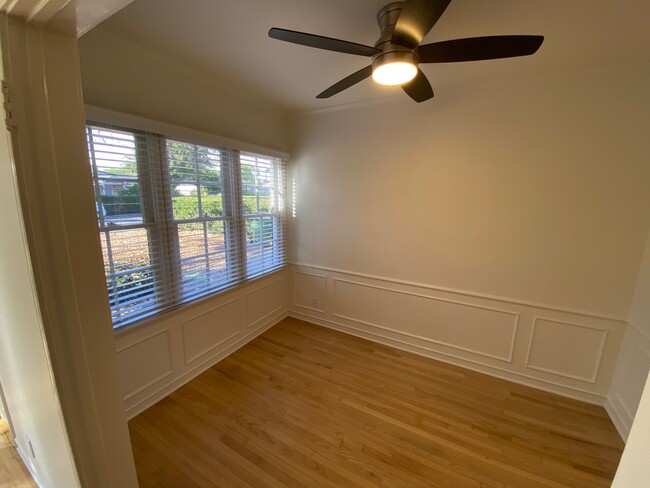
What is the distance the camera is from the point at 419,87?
1655 mm

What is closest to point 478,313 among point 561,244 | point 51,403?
point 561,244

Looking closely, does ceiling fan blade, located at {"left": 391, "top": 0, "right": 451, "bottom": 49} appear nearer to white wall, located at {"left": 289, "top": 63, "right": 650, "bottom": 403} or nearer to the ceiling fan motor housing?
the ceiling fan motor housing

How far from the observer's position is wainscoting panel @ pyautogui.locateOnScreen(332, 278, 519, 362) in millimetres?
2371

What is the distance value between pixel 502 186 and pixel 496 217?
0.26 metres

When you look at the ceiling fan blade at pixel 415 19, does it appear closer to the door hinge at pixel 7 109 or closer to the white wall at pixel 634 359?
the door hinge at pixel 7 109

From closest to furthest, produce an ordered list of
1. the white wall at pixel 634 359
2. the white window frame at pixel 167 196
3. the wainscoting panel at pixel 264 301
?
the white window frame at pixel 167 196 → the white wall at pixel 634 359 → the wainscoting panel at pixel 264 301

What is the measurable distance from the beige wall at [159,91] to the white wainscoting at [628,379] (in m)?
3.48

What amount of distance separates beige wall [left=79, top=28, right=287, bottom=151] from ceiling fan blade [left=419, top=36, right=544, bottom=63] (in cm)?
173

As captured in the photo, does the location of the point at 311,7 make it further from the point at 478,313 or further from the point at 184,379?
the point at 184,379

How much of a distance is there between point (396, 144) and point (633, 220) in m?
1.83

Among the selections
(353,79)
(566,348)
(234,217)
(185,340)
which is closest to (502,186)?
(566,348)

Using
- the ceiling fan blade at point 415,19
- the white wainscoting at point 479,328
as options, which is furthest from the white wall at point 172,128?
the ceiling fan blade at point 415,19

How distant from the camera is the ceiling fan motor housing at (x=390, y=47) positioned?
4.29ft

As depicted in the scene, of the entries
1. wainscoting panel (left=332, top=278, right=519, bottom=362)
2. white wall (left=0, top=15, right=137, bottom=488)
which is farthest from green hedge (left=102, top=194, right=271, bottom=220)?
wainscoting panel (left=332, top=278, right=519, bottom=362)
